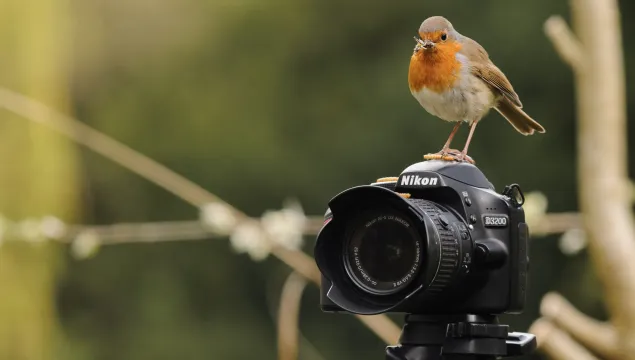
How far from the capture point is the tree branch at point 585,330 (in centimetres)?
127

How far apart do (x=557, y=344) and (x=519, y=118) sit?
0.32 meters

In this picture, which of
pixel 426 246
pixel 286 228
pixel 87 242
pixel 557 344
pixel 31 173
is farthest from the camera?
pixel 31 173

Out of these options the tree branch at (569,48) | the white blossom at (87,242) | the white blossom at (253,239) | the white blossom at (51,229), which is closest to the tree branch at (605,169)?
the tree branch at (569,48)

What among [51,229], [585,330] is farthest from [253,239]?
[585,330]

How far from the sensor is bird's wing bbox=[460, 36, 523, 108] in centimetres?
101

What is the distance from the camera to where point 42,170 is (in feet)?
8.04

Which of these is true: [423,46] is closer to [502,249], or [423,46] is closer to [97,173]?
[502,249]

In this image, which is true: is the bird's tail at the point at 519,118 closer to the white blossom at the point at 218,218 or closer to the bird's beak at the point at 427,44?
the bird's beak at the point at 427,44

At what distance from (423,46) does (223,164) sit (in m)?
1.56

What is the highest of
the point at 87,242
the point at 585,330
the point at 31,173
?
the point at 31,173

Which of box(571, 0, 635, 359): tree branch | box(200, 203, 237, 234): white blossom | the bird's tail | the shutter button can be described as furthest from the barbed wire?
the shutter button

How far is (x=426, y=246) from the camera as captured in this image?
845 millimetres

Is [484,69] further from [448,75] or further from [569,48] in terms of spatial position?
[569,48]

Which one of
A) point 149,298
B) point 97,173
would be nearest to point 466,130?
point 149,298
